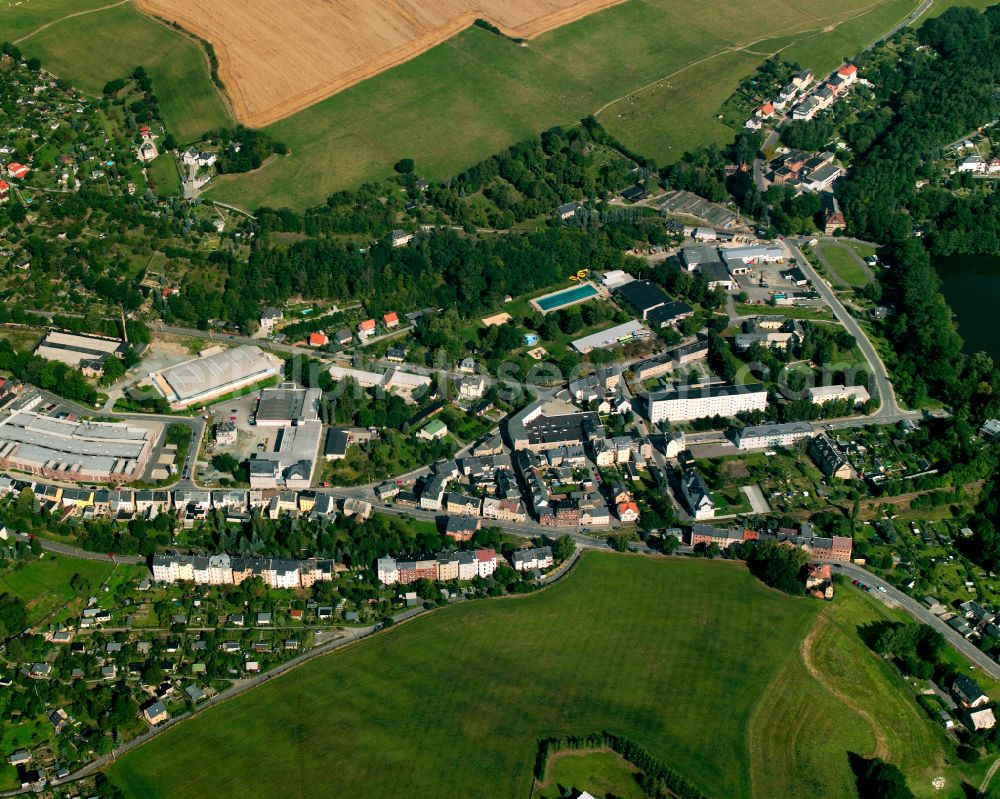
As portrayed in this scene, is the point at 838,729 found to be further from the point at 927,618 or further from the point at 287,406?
the point at 287,406

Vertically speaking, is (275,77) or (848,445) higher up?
(275,77)

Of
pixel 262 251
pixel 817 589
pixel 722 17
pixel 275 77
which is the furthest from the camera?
Answer: pixel 722 17

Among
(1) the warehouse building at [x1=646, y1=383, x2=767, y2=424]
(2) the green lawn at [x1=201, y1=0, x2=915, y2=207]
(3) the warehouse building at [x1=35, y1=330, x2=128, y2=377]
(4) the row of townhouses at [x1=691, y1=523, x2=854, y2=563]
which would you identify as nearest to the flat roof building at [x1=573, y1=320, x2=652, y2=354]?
(1) the warehouse building at [x1=646, y1=383, x2=767, y2=424]

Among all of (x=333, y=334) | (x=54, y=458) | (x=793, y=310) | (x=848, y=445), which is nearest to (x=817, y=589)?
(x=848, y=445)

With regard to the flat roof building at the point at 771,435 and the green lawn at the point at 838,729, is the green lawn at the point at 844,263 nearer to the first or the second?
the flat roof building at the point at 771,435

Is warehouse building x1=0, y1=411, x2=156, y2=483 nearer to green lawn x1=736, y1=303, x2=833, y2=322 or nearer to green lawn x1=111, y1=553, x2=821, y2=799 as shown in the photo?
green lawn x1=111, y1=553, x2=821, y2=799

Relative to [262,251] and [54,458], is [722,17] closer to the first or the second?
[262,251]
